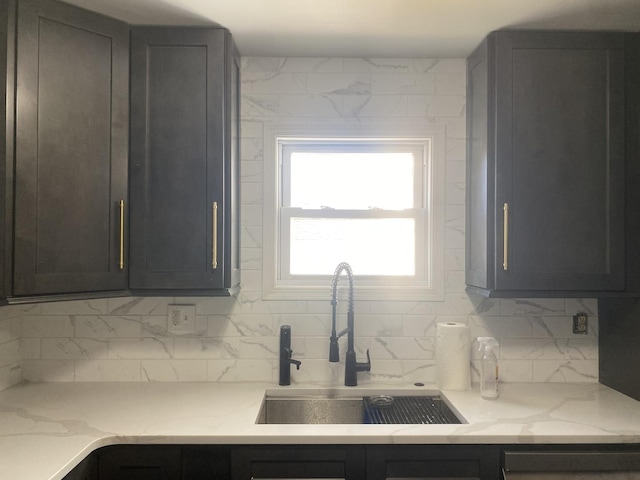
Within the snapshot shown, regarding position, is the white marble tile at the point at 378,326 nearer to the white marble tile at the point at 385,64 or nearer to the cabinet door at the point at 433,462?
the cabinet door at the point at 433,462

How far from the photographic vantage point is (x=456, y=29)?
190cm

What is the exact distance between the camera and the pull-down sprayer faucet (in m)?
2.00

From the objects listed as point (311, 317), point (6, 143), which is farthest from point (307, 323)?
point (6, 143)

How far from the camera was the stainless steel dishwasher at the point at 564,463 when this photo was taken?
5.03 ft

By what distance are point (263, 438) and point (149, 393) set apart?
68 centimetres

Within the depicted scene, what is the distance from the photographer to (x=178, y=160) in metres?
1.85

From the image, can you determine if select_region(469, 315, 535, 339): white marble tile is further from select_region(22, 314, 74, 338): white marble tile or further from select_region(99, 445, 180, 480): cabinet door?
select_region(22, 314, 74, 338): white marble tile

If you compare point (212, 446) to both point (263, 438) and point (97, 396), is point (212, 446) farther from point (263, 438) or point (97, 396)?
point (97, 396)

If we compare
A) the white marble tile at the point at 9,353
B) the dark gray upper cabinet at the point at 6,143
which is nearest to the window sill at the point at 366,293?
the dark gray upper cabinet at the point at 6,143

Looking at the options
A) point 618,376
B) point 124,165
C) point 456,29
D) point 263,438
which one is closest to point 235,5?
point 124,165

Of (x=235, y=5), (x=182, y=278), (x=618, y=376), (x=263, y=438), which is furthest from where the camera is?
(x=618, y=376)

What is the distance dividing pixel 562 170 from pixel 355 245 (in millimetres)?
942

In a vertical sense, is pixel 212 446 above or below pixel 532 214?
below

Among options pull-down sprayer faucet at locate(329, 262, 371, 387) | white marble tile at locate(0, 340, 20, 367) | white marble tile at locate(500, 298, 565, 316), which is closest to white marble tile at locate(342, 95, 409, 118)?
pull-down sprayer faucet at locate(329, 262, 371, 387)
